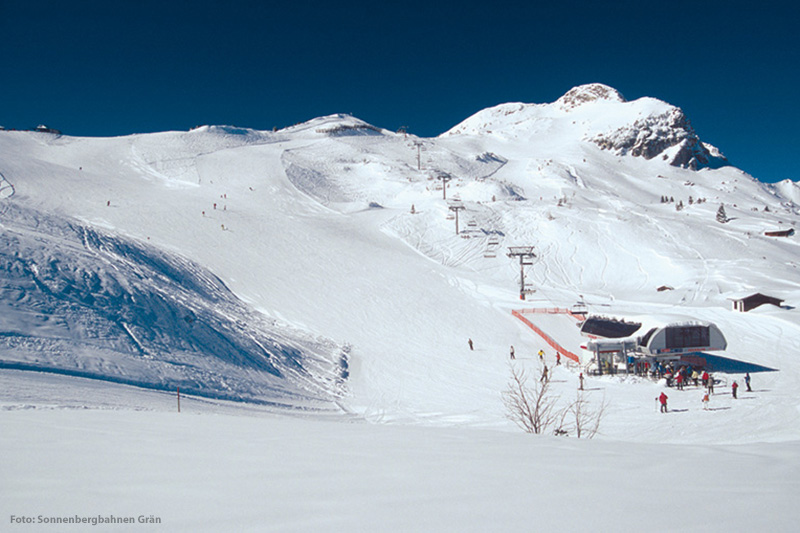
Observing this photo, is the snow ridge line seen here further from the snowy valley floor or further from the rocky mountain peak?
the rocky mountain peak

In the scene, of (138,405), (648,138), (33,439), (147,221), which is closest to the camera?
(33,439)

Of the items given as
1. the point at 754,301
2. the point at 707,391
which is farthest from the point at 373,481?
the point at 754,301

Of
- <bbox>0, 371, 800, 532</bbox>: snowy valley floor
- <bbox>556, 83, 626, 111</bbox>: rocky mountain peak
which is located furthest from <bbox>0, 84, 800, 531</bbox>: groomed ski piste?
<bbox>556, 83, 626, 111</bbox>: rocky mountain peak

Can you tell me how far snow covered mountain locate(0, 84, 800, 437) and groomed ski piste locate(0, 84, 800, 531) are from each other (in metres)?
0.22

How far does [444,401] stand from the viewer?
62.6 feet

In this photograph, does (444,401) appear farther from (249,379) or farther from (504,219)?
(504,219)

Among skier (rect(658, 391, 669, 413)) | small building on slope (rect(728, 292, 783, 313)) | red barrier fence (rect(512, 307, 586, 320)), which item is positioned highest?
small building on slope (rect(728, 292, 783, 313))

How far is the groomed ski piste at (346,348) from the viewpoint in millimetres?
3578

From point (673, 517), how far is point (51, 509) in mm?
4051

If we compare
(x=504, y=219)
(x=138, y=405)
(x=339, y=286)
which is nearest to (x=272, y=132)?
(x=504, y=219)

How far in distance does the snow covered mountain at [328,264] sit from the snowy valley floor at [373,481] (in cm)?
1070

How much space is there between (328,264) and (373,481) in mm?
36509

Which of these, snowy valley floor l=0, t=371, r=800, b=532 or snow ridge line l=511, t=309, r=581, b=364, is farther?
snow ridge line l=511, t=309, r=581, b=364

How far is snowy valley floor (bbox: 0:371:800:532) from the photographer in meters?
3.17
